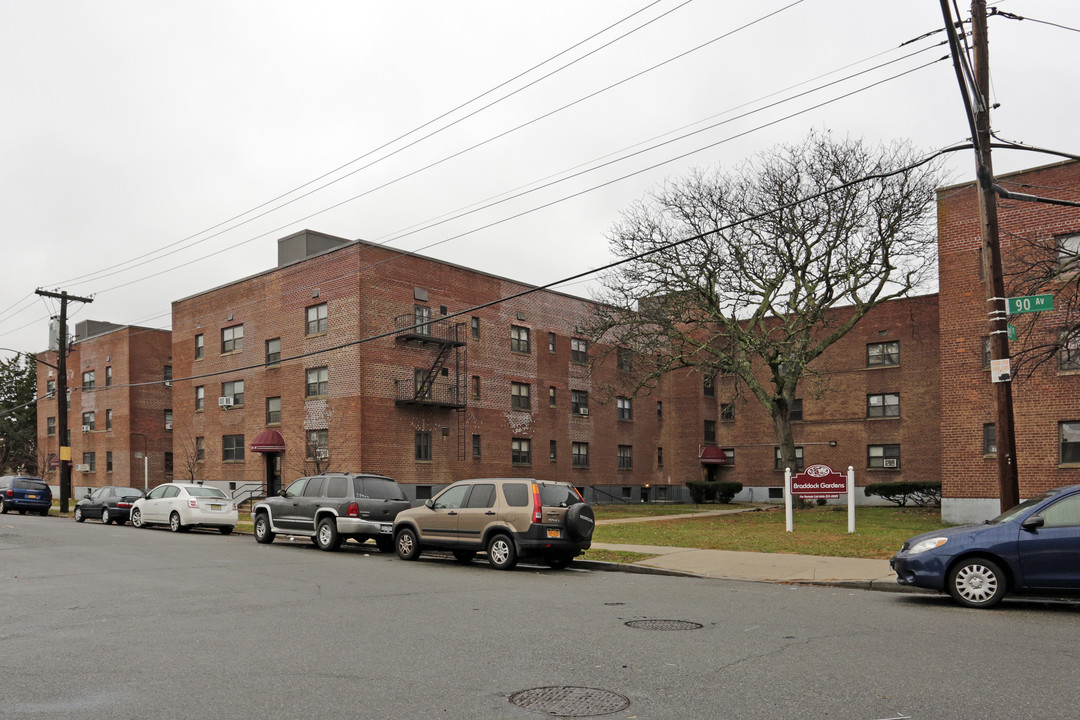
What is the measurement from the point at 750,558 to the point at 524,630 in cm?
888

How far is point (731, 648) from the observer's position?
837 centimetres

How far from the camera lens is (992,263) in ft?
49.1

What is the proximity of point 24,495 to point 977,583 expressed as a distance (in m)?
39.0

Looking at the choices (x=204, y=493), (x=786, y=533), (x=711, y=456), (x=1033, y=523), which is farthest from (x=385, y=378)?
(x=1033, y=523)

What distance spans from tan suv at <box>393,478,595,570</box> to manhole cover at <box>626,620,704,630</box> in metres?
5.93

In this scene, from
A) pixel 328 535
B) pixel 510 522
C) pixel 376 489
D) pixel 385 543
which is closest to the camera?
pixel 510 522

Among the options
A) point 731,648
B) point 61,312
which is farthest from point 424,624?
point 61,312

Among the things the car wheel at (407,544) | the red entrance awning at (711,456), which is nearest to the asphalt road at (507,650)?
the car wheel at (407,544)

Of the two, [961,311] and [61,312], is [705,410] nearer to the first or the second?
[961,311]

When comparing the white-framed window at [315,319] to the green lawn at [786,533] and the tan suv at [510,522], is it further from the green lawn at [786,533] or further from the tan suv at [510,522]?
the tan suv at [510,522]

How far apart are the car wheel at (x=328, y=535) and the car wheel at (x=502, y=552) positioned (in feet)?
17.3

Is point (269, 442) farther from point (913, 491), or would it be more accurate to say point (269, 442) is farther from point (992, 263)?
point (992, 263)

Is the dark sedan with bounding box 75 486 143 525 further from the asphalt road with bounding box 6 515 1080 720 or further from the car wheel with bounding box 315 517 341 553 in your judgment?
the asphalt road with bounding box 6 515 1080 720

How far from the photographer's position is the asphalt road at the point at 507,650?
20.6ft
